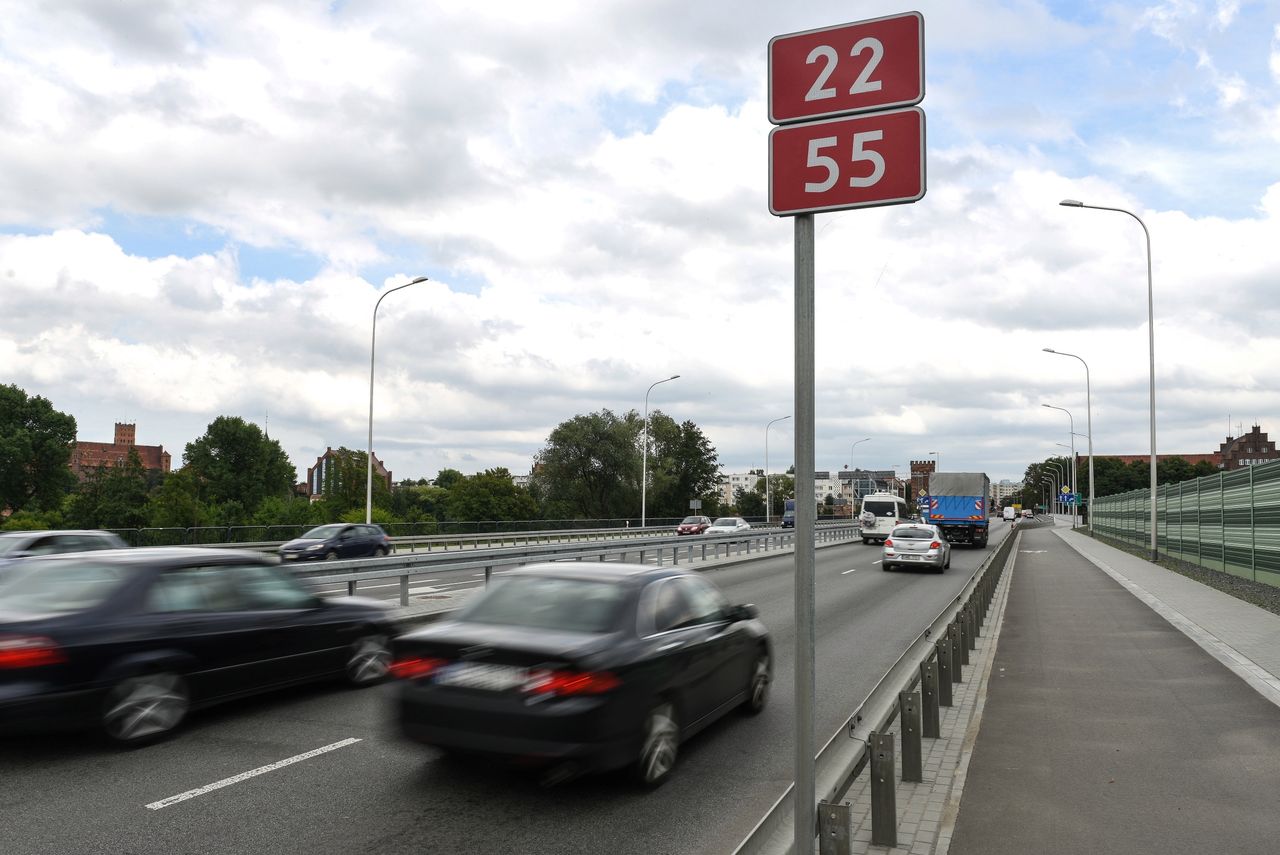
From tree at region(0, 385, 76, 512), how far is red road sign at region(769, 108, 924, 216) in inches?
2909

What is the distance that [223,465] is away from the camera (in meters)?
86.6

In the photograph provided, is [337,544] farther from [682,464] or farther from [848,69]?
[682,464]

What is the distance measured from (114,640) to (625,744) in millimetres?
3574

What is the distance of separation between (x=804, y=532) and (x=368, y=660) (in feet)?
21.2

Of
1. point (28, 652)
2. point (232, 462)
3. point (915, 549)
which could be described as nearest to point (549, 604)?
point (28, 652)

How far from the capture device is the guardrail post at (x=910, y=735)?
5.71m

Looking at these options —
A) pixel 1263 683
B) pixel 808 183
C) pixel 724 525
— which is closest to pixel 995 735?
pixel 1263 683

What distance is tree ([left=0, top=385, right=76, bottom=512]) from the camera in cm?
6444

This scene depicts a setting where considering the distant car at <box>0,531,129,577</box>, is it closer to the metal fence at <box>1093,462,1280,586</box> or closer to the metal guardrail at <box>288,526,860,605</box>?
the metal guardrail at <box>288,526,860,605</box>

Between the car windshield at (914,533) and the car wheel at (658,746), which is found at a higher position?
the car windshield at (914,533)

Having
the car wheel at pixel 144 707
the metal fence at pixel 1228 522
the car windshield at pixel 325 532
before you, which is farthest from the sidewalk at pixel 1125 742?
the car windshield at pixel 325 532

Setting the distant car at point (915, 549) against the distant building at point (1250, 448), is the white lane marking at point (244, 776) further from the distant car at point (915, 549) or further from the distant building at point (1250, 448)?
the distant building at point (1250, 448)

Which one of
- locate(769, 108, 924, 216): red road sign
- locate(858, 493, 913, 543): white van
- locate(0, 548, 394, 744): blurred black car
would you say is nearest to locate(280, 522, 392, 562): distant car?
locate(0, 548, 394, 744): blurred black car

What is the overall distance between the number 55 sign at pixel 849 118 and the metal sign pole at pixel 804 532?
17 centimetres
